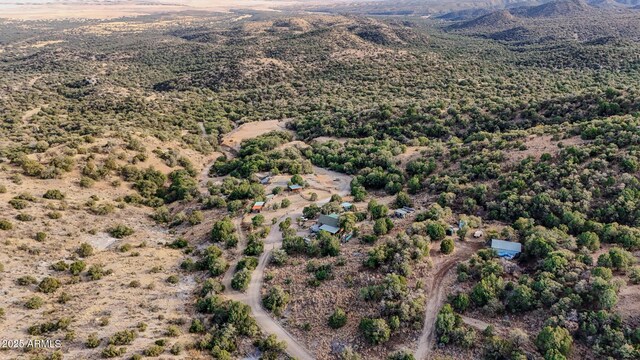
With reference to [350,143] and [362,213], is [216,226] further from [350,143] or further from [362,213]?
[350,143]

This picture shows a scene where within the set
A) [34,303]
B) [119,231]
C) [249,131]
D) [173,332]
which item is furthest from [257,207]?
[249,131]

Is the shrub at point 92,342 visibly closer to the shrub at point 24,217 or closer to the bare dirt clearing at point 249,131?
the shrub at point 24,217

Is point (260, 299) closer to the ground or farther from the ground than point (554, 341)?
closer to the ground

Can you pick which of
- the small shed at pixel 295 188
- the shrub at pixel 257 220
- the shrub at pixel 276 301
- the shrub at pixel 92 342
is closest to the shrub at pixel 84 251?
the shrub at pixel 92 342

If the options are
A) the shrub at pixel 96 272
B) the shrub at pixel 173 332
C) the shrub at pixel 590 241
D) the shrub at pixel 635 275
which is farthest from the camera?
the shrub at pixel 96 272

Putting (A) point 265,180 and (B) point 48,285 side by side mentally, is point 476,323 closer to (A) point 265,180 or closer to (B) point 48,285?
(B) point 48,285

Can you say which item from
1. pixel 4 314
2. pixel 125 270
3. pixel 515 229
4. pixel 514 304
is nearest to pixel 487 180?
pixel 515 229

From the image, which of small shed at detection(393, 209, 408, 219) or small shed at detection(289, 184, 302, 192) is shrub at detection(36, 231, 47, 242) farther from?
small shed at detection(393, 209, 408, 219)
